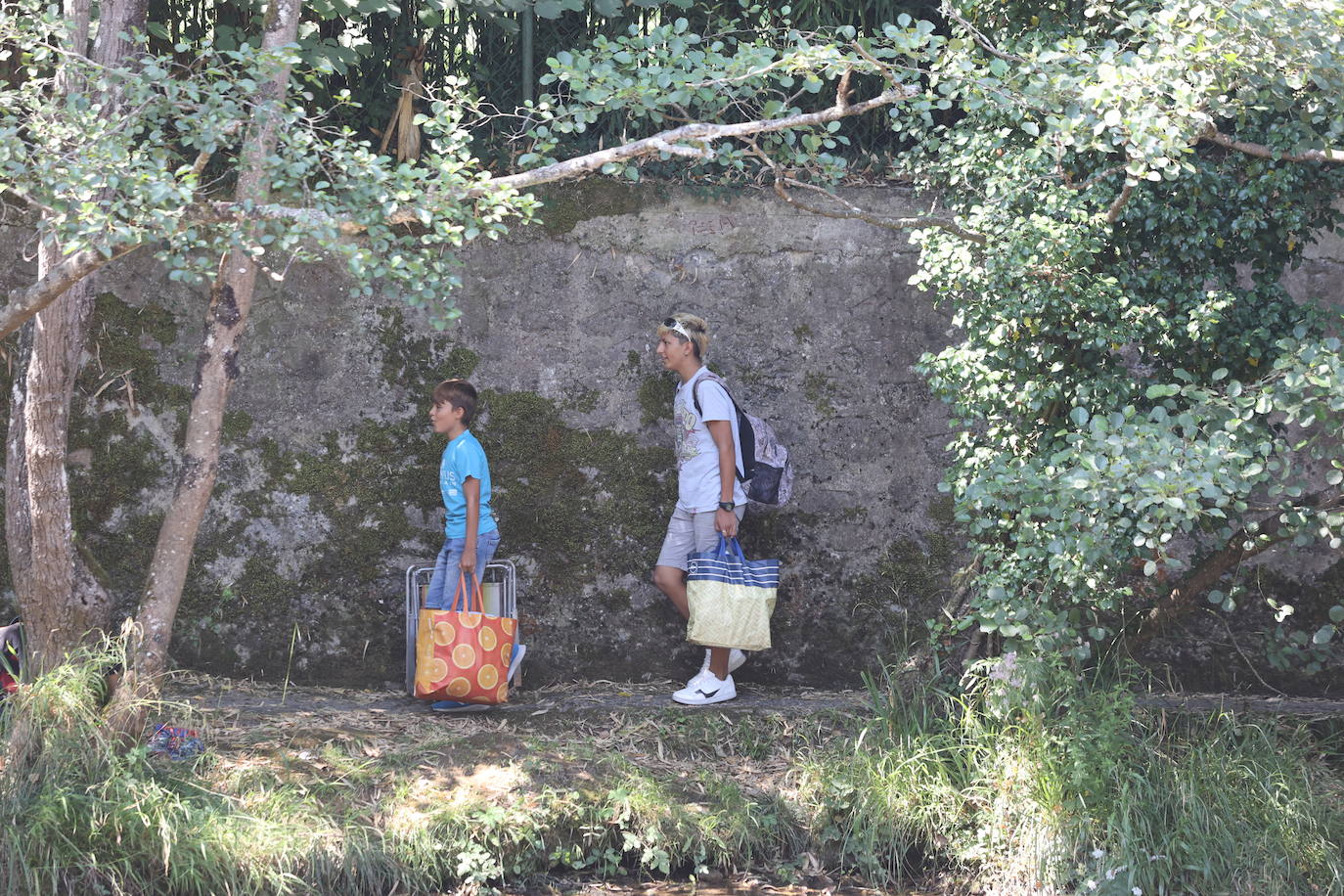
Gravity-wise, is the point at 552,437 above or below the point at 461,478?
above

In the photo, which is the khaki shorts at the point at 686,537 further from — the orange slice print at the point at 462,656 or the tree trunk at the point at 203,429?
the tree trunk at the point at 203,429

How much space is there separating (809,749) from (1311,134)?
2810 mm

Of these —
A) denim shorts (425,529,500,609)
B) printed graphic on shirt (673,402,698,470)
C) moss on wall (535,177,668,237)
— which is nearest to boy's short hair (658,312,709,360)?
printed graphic on shirt (673,402,698,470)

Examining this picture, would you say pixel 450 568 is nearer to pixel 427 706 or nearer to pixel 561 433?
pixel 427 706

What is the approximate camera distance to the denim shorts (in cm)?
537

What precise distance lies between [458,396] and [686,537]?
1.16m

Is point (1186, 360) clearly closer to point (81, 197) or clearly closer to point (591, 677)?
point (591, 677)

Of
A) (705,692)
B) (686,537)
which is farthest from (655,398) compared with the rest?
(705,692)

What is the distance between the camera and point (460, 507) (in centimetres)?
541

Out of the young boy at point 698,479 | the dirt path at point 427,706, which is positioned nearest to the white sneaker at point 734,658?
the young boy at point 698,479

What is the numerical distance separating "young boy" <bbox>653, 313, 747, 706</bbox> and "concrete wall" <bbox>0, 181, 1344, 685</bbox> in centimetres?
32

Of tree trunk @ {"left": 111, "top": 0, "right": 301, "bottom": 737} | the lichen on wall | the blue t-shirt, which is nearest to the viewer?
tree trunk @ {"left": 111, "top": 0, "right": 301, "bottom": 737}

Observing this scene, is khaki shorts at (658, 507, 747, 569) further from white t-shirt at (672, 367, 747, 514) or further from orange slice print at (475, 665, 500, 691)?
orange slice print at (475, 665, 500, 691)

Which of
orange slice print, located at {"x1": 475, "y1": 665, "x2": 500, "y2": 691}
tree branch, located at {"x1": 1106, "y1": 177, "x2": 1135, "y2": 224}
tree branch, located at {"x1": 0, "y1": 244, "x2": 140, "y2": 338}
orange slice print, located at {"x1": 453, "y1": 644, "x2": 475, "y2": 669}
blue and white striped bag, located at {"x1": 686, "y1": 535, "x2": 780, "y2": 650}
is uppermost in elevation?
tree branch, located at {"x1": 1106, "y1": 177, "x2": 1135, "y2": 224}
